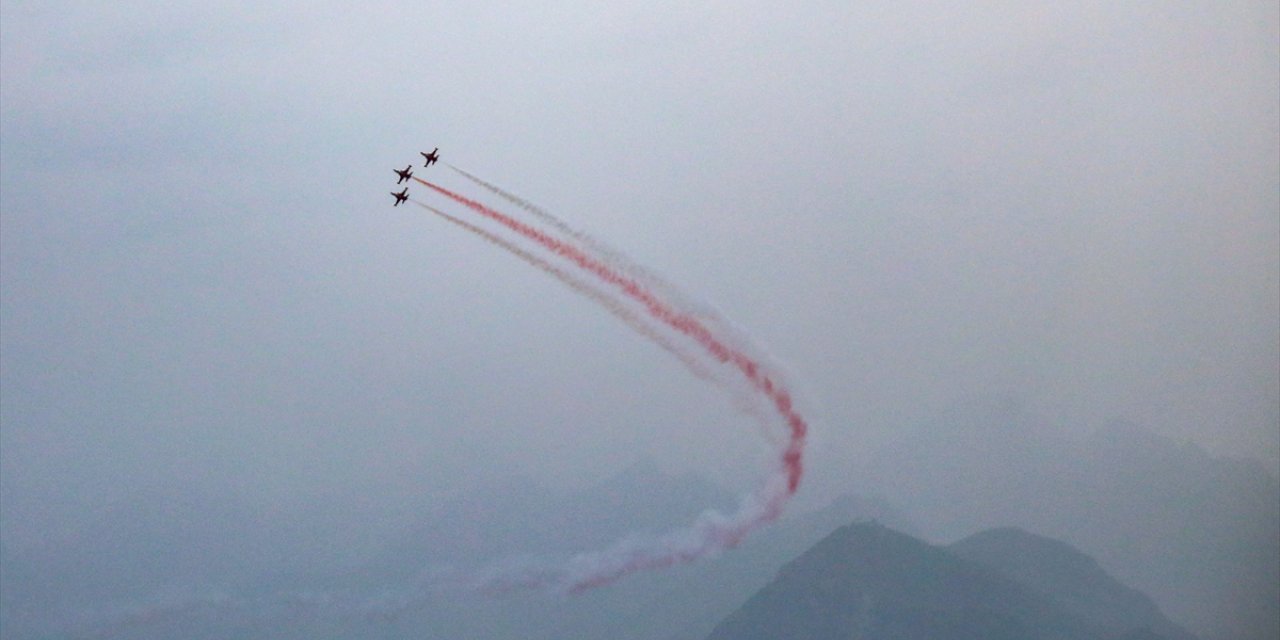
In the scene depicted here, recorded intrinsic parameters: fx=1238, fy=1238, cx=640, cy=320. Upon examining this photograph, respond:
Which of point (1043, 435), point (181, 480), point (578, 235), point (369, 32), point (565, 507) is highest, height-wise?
point (369, 32)

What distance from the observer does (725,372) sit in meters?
9.15

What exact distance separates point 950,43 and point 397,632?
20.1 feet

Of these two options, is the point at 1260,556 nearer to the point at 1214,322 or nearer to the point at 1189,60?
the point at 1214,322

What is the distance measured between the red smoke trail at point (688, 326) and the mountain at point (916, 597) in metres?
0.74

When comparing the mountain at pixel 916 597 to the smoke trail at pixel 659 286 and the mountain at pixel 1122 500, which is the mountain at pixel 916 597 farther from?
the smoke trail at pixel 659 286

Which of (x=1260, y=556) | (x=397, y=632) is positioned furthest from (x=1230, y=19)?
(x=397, y=632)

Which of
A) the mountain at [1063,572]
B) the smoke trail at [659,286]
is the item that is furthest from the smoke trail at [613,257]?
the mountain at [1063,572]

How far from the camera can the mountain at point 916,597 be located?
938cm

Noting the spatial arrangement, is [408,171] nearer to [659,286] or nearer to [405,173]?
[405,173]

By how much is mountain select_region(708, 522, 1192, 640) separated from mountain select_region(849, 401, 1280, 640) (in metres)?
0.23

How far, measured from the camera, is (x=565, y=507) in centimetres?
916

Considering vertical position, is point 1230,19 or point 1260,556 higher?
point 1230,19

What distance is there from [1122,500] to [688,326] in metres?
3.75

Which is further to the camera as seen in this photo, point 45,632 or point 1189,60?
point 1189,60
